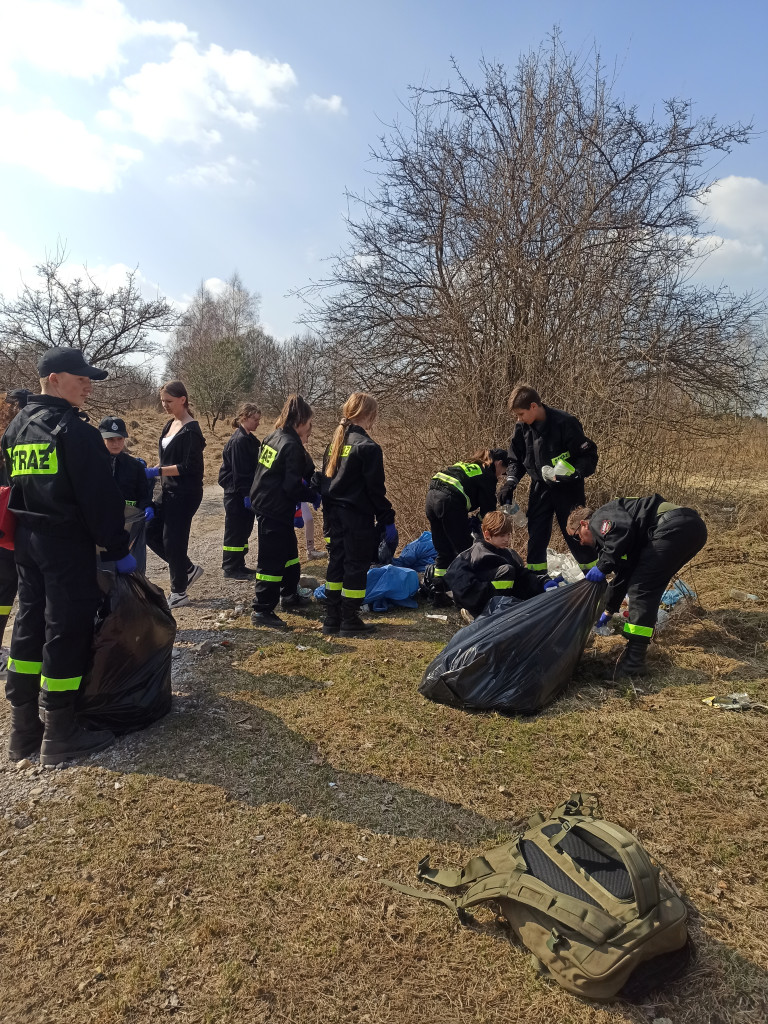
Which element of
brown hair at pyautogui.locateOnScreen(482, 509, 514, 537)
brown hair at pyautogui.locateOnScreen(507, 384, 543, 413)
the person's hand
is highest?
brown hair at pyautogui.locateOnScreen(507, 384, 543, 413)

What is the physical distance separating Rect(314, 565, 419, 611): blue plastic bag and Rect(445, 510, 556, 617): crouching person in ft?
3.72

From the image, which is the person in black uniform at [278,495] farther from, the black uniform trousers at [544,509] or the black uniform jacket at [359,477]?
the black uniform trousers at [544,509]

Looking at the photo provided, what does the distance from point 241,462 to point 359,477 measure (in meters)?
1.84

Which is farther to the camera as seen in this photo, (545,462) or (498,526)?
(545,462)

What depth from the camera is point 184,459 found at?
5066 mm

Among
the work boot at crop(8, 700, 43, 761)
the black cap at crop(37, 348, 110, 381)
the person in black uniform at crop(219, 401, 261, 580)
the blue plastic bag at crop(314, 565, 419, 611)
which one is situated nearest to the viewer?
the black cap at crop(37, 348, 110, 381)

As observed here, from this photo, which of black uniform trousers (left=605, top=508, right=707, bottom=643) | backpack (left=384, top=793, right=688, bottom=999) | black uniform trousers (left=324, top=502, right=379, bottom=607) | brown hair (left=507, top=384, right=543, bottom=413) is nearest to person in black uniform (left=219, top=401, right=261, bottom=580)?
black uniform trousers (left=324, top=502, right=379, bottom=607)

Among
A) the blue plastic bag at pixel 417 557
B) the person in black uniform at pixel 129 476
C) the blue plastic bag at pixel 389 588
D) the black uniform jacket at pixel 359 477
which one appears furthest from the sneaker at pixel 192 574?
the blue plastic bag at pixel 417 557

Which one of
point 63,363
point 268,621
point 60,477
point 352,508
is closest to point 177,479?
point 268,621

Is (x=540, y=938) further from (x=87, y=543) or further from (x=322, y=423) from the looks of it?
(x=322, y=423)

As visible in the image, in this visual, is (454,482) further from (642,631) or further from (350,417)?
(642,631)

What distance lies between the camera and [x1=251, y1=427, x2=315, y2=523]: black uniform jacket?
15.3ft

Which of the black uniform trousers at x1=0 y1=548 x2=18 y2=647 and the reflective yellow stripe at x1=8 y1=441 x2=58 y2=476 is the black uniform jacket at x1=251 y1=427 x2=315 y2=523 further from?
the reflective yellow stripe at x1=8 y1=441 x2=58 y2=476

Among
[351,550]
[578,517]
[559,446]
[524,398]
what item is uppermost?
[524,398]
